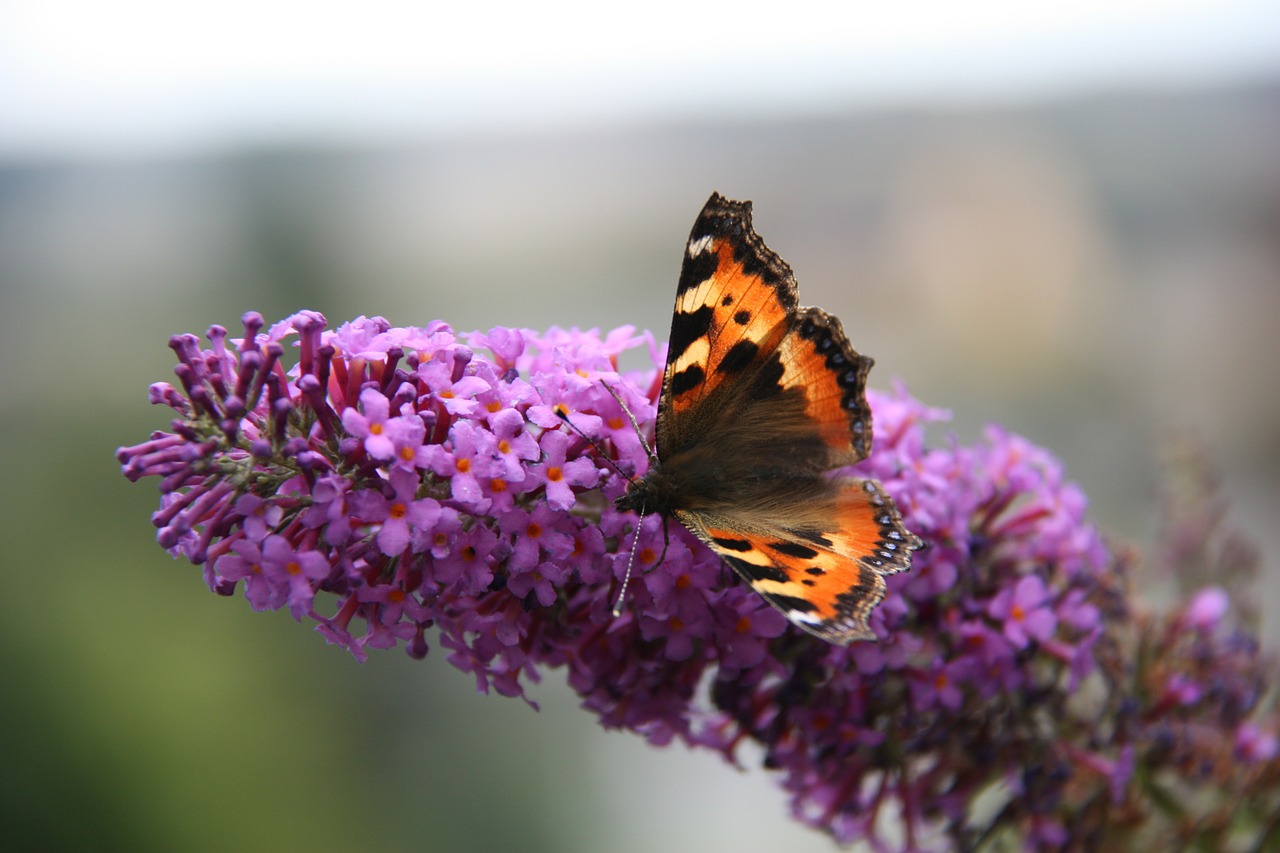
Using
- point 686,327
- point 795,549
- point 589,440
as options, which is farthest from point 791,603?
point 686,327

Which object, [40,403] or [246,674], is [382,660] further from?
[40,403]

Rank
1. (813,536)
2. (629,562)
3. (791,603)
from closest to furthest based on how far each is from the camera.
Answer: (791,603)
(629,562)
(813,536)

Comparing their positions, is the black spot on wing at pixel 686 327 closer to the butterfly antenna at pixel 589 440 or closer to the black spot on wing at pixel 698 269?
the black spot on wing at pixel 698 269

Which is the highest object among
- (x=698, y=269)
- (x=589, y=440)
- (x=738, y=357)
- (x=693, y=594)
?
(x=698, y=269)

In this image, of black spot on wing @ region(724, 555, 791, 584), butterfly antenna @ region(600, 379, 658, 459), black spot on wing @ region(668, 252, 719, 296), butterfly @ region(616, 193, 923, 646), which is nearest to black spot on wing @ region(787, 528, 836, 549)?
butterfly @ region(616, 193, 923, 646)

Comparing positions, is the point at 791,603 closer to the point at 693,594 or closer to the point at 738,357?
the point at 693,594

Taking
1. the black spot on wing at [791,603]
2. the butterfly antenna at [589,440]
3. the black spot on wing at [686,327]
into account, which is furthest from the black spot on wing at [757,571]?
the black spot on wing at [686,327]

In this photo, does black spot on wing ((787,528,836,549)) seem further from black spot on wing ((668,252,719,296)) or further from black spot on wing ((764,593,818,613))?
black spot on wing ((668,252,719,296))

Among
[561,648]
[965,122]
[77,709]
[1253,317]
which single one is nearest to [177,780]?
[77,709]
